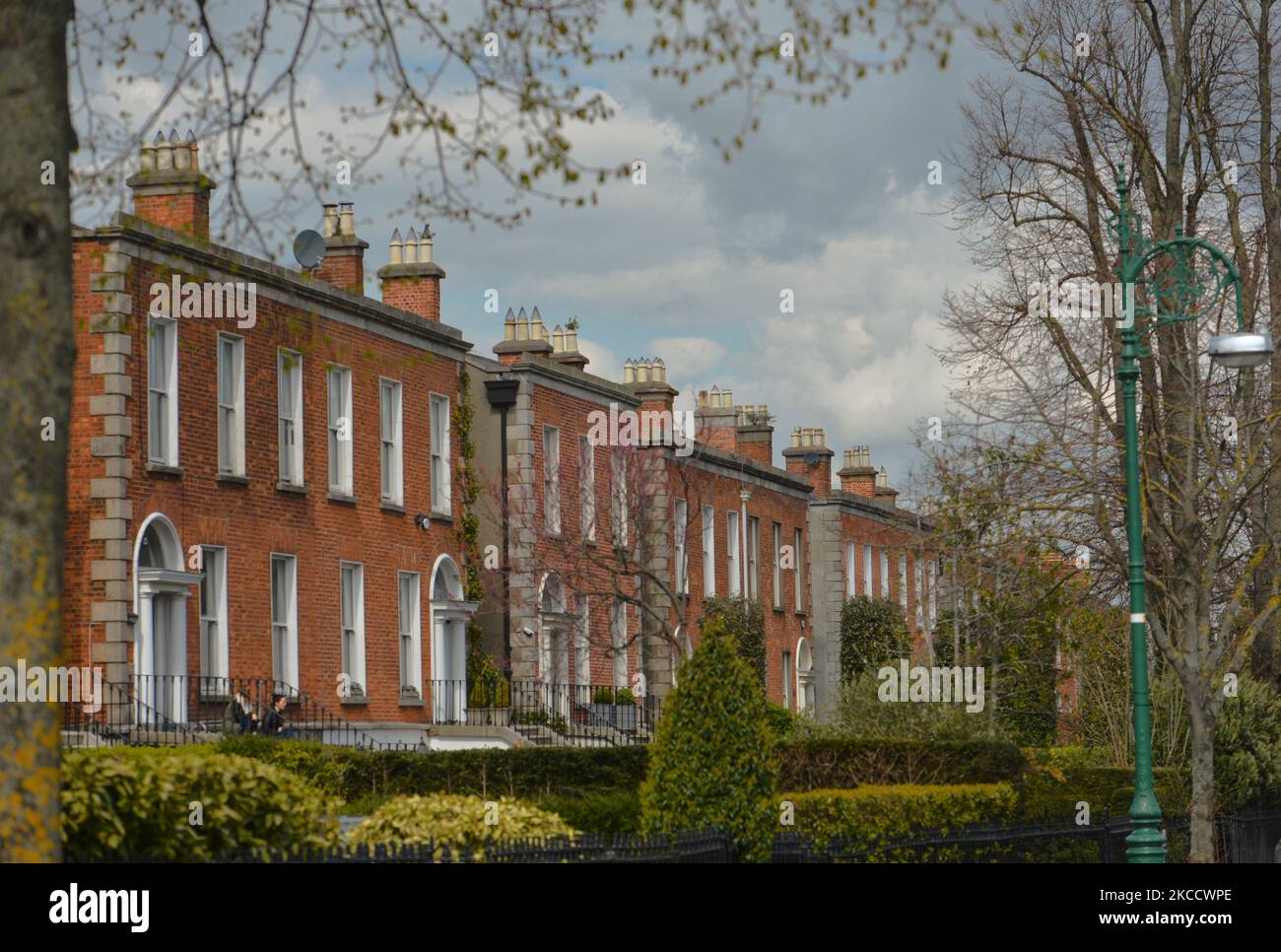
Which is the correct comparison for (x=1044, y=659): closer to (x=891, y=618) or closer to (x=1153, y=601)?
(x=891, y=618)

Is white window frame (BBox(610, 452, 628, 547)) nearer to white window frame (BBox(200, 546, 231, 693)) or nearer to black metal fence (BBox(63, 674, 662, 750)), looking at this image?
black metal fence (BBox(63, 674, 662, 750))

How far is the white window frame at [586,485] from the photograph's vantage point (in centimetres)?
4341

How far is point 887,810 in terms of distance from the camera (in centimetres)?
2334

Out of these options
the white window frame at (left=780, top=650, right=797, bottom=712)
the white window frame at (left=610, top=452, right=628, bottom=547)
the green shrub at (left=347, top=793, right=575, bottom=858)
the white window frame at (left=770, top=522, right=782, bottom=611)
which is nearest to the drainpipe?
the white window frame at (left=610, top=452, right=628, bottom=547)

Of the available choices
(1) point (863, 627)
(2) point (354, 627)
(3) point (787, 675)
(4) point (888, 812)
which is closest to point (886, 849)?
(4) point (888, 812)

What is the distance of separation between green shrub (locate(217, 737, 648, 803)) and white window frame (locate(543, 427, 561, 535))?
33.4 ft

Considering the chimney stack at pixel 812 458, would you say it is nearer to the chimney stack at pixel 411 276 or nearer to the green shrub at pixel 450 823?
the chimney stack at pixel 411 276

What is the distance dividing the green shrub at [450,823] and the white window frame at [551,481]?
87.7 ft

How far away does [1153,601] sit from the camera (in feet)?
105

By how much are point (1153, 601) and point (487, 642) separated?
579 inches

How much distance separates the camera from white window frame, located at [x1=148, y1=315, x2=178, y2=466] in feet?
98.1

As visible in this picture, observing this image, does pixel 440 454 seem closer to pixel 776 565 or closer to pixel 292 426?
pixel 292 426
